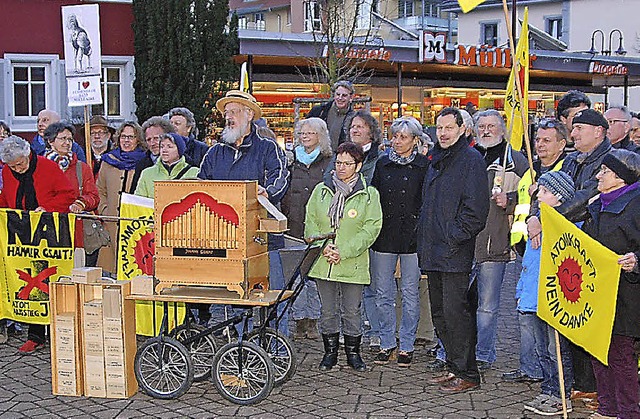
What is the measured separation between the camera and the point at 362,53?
19.8 m

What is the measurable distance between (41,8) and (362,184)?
11.1 metres

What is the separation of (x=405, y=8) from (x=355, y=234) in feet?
152

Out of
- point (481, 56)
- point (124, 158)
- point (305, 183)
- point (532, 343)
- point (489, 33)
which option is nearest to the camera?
point (532, 343)

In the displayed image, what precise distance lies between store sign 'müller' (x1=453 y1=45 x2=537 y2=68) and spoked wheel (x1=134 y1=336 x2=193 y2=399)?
55.3ft

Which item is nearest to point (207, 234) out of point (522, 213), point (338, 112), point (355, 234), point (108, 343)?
point (108, 343)

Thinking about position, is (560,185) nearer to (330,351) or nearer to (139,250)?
(330,351)

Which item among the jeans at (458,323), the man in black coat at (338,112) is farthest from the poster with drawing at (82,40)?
the jeans at (458,323)

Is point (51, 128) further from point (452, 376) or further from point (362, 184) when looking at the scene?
point (452, 376)

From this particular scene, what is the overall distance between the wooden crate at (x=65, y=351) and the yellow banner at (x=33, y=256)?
1265mm

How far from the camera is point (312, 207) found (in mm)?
7102

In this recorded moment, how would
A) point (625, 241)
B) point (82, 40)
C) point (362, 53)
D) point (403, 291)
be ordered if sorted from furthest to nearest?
1. point (362, 53)
2. point (82, 40)
3. point (403, 291)
4. point (625, 241)

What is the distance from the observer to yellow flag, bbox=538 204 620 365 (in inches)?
205

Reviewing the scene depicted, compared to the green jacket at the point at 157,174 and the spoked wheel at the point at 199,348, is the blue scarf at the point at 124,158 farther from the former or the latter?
the spoked wheel at the point at 199,348

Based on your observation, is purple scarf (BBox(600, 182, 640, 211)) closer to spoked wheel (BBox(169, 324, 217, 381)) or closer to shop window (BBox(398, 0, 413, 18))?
spoked wheel (BBox(169, 324, 217, 381))
